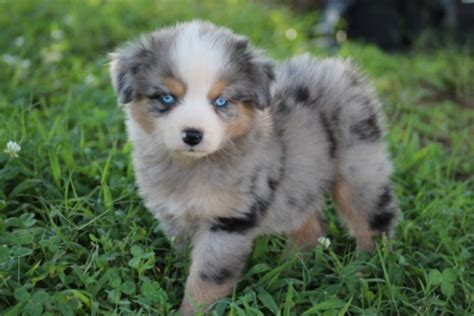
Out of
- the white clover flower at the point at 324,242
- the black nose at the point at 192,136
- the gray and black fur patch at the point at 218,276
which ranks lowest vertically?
the white clover flower at the point at 324,242

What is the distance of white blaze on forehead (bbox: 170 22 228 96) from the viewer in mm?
2881

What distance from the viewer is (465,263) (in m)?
3.63

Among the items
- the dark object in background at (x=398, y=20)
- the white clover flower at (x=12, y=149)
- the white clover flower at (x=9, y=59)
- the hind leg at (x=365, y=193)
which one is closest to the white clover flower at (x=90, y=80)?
the white clover flower at (x=9, y=59)

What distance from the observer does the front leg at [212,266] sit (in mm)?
3078

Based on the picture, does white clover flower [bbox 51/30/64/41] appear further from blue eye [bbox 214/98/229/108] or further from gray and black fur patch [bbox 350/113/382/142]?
blue eye [bbox 214/98/229/108]

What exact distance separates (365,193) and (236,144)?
841mm

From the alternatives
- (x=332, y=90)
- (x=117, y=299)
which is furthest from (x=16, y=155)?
(x=332, y=90)

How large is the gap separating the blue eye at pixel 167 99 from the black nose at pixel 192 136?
0.58 feet

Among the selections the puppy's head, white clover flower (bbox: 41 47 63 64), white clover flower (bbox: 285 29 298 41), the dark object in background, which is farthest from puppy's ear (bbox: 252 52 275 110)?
the dark object in background

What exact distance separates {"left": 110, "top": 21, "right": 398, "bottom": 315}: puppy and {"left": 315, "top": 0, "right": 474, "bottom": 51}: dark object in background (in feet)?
14.6

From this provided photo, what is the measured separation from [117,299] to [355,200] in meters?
1.36

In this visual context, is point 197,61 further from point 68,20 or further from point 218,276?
point 68,20

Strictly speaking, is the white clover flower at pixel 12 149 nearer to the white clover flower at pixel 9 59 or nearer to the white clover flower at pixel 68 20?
the white clover flower at pixel 9 59

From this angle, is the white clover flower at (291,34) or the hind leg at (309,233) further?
the white clover flower at (291,34)
